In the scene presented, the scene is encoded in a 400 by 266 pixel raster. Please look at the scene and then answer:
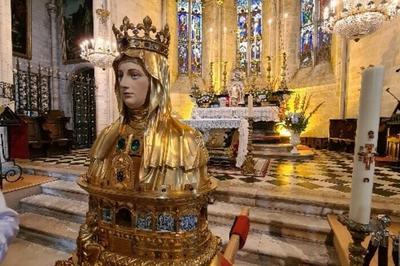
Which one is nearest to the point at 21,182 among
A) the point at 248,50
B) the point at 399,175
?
the point at 399,175

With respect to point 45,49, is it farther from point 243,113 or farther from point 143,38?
point 143,38

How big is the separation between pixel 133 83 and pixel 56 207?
335cm

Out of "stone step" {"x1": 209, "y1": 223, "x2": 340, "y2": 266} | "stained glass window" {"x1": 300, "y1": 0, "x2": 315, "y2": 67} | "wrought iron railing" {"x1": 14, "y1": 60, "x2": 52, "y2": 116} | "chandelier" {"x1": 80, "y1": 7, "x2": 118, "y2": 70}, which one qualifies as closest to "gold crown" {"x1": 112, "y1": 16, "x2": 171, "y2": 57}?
"stone step" {"x1": 209, "y1": 223, "x2": 340, "y2": 266}

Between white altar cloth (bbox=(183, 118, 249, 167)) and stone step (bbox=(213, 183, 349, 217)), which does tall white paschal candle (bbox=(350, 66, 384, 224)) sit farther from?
white altar cloth (bbox=(183, 118, 249, 167))

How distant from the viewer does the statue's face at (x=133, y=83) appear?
38.3 inches

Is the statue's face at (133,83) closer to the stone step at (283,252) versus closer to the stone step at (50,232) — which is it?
the stone step at (283,252)

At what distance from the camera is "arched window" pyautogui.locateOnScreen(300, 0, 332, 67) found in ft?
32.7

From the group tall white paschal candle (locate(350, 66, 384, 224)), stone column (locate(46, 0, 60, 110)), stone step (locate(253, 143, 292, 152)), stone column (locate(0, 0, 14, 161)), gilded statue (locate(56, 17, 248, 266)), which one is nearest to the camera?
tall white paschal candle (locate(350, 66, 384, 224))

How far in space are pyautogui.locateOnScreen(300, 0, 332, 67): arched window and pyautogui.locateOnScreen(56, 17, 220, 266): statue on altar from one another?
10640 millimetres

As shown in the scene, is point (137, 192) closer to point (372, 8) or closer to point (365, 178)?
point (365, 178)

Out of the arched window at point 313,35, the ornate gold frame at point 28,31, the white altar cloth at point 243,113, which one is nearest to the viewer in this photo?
the white altar cloth at point 243,113

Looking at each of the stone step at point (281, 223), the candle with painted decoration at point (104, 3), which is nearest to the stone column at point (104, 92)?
the candle with painted decoration at point (104, 3)

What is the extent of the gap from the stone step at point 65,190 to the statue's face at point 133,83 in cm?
333

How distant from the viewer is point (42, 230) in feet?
10.1
